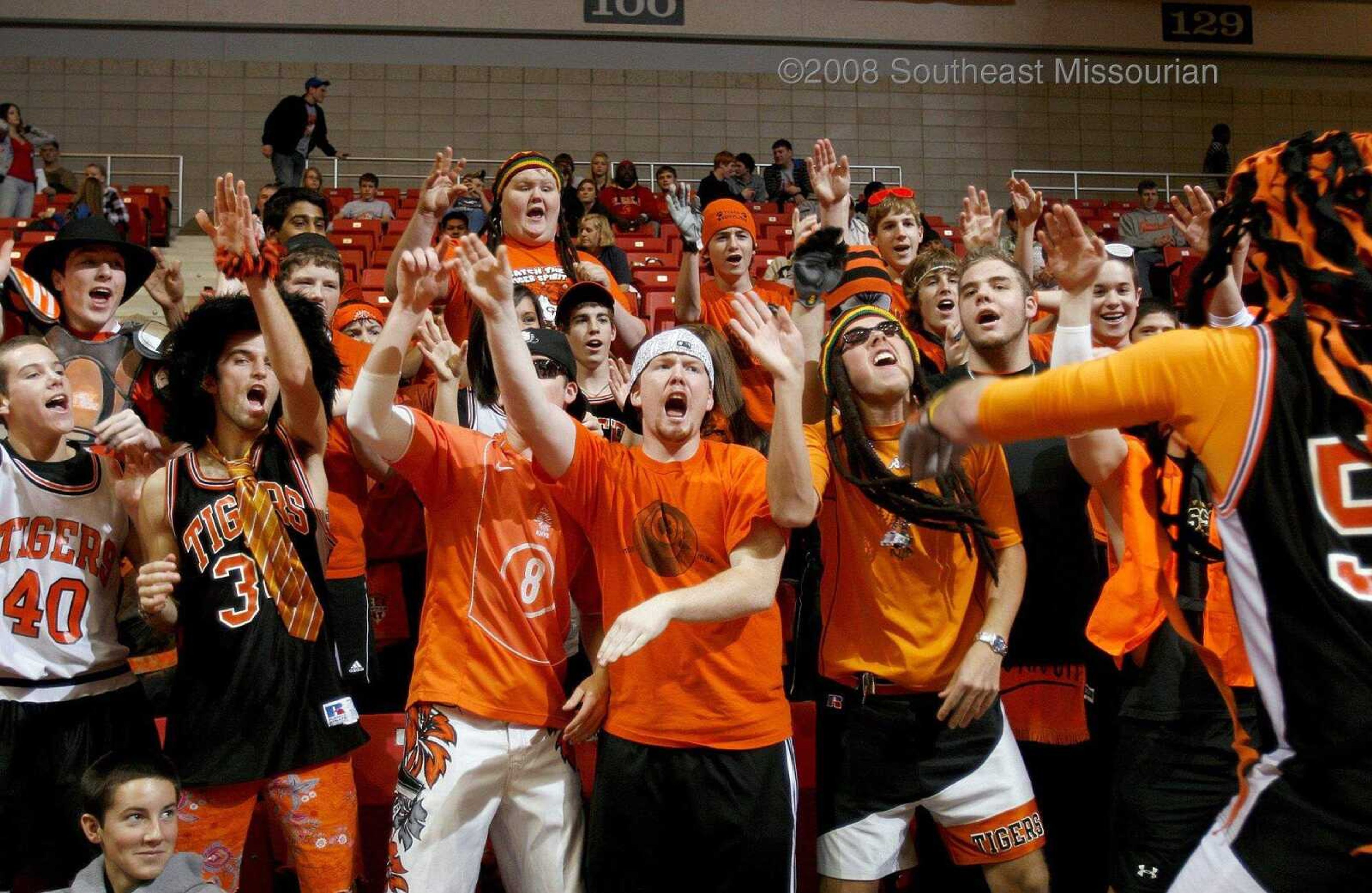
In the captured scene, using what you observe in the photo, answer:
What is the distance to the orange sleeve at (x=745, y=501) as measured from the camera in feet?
11.0

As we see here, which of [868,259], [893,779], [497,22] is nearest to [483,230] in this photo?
[868,259]

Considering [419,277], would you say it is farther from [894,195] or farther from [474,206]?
[474,206]

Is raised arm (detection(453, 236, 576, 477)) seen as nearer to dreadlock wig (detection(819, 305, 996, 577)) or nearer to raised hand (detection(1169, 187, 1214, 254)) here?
dreadlock wig (detection(819, 305, 996, 577))

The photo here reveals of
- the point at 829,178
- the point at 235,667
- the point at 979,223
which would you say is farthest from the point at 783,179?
the point at 235,667

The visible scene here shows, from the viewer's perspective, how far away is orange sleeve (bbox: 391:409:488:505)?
134 inches

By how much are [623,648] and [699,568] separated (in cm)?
74

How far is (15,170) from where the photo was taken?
1332cm

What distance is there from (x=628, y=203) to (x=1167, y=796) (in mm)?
11126

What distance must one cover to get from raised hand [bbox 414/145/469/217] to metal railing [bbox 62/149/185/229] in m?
12.3

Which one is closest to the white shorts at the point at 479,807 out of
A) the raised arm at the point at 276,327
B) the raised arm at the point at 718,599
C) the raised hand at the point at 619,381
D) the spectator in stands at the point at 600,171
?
the raised arm at the point at 718,599

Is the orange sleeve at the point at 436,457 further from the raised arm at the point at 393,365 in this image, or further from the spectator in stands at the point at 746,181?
the spectator in stands at the point at 746,181

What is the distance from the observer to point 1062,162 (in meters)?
17.8

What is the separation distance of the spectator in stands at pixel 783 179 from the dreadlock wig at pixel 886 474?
11034 mm

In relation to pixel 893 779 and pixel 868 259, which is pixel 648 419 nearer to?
pixel 893 779
